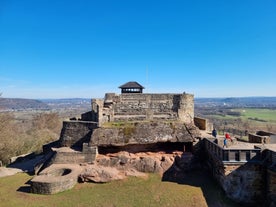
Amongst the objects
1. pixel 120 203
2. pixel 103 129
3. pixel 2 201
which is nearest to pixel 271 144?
pixel 120 203

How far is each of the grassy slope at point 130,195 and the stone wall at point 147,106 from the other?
820 centimetres

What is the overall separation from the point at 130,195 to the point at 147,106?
1216cm

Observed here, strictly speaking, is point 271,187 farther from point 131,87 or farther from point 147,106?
point 131,87

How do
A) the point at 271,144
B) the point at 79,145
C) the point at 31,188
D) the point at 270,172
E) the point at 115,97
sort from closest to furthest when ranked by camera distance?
1. the point at 270,172
2. the point at 31,188
3. the point at 271,144
4. the point at 79,145
5. the point at 115,97

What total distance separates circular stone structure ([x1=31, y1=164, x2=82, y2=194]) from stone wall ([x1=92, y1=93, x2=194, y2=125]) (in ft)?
22.9

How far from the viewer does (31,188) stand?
16.0 meters

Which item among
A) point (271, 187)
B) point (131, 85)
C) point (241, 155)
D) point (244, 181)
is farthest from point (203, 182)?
point (131, 85)

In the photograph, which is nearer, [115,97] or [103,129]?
[103,129]

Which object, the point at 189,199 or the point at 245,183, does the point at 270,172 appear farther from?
the point at 189,199

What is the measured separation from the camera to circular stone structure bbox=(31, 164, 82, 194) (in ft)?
51.4

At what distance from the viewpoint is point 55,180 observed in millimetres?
16062

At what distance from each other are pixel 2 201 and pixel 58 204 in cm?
403

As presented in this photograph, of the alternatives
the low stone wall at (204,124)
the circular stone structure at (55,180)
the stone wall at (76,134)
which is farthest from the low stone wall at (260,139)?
the circular stone structure at (55,180)

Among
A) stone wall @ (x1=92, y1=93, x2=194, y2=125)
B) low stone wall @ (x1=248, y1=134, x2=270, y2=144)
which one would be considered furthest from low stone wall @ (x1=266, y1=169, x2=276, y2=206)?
stone wall @ (x1=92, y1=93, x2=194, y2=125)
